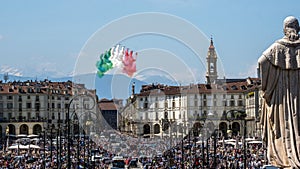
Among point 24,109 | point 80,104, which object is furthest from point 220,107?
point 24,109

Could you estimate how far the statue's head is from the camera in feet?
29.8

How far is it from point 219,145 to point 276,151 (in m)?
56.2

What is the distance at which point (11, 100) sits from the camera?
123m

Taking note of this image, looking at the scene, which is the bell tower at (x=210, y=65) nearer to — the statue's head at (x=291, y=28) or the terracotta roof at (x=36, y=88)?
the terracotta roof at (x=36, y=88)

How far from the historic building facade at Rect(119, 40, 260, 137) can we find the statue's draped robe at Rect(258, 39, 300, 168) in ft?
330

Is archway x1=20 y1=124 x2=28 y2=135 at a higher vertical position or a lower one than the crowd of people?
higher

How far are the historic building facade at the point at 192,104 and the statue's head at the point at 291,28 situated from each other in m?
100

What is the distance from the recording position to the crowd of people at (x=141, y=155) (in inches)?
1571

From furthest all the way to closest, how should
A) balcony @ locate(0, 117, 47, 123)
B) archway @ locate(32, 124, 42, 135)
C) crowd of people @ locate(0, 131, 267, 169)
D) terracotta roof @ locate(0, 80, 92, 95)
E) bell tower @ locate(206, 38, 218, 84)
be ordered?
bell tower @ locate(206, 38, 218, 84) → terracotta roof @ locate(0, 80, 92, 95) → archway @ locate(32, 124, 42, 135) → balcony @ locate(0, 117, 47, 123) → crowd of people @ locate(0, 131, 267, 169)

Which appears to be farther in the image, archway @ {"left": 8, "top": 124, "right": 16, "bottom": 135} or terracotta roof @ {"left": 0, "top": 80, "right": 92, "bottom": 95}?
terracotta roof @ {"left": 0, "top": 80, "right": 92, "bottom": 95}

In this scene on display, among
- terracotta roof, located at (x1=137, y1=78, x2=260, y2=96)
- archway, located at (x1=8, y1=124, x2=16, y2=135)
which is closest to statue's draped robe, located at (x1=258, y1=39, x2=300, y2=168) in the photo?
terracotta roof, located at (x1=137, y1=78, x2=260, y2=96)

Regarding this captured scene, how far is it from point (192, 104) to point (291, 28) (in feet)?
395

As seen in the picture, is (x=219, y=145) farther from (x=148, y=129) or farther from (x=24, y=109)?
(x=148, y=129)

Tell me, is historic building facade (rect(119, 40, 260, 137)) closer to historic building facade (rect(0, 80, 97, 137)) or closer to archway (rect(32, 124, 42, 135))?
historic building facade (rect(0, 80, 97, 137))
